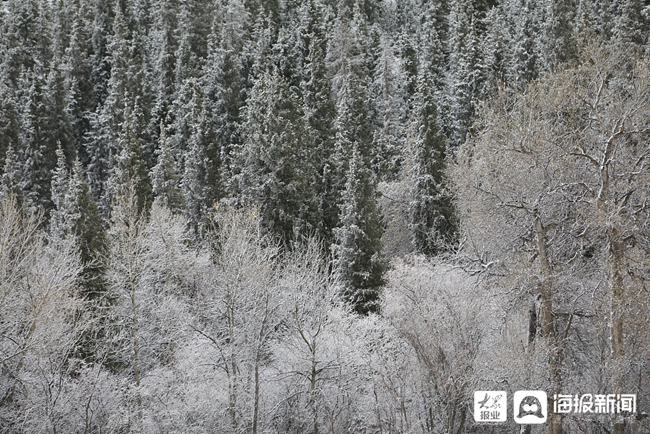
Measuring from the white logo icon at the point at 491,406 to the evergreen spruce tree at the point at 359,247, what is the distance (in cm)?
935

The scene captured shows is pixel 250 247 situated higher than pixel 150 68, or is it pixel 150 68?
pixel 150 68

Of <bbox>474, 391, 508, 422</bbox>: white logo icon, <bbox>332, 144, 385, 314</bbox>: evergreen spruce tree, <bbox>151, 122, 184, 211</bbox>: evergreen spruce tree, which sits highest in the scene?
<bbox>151, 122, 184, 211</bbox>: evergreen spruce tree

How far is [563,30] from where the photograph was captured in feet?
155

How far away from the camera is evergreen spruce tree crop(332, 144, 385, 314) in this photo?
31.3 metres

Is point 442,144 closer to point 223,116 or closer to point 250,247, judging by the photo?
point 250,247

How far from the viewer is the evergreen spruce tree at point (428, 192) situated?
116 ft

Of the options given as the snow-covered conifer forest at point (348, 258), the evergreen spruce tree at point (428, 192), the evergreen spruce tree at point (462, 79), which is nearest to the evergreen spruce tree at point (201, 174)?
the snow-covered conifer forest at point (348, 258)

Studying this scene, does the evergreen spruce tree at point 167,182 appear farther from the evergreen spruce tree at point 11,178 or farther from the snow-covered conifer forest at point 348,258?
the evergreen spruce tree at point 11,178

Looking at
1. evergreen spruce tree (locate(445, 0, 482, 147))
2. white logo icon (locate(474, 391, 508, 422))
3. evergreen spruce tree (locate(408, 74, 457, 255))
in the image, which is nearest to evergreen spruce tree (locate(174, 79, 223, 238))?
evergreen spruce tree (locate(408, 74, 457, 255))

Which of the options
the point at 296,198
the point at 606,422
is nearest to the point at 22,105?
the point at 296,198

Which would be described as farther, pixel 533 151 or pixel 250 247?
pixel 250 247

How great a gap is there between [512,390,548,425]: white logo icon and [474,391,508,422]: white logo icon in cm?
111

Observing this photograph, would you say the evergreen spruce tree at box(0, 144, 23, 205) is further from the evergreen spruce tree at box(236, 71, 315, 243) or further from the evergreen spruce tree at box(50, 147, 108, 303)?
the evergreen spruce tree at box(236, 71, 315, 243)

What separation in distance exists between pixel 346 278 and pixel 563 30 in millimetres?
30258
